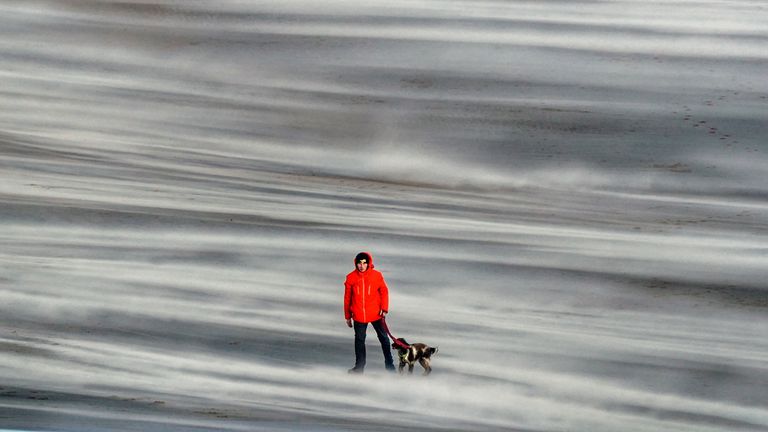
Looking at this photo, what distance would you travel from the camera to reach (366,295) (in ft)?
27.3

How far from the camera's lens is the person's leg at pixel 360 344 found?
8.44 metres

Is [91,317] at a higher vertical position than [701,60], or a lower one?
lower

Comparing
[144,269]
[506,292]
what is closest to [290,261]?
[144,269]

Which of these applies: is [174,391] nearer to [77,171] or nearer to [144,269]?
[144,269]

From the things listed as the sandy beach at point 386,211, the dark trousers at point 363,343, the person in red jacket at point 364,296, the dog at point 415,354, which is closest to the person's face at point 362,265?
the person in red jacket at point 364,296

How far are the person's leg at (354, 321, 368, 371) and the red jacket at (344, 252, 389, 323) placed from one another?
6 cm

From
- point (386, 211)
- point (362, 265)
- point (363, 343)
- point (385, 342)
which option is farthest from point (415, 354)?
point (386, 211)

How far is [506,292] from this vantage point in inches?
416

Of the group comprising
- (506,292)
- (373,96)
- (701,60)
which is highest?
(701,60)

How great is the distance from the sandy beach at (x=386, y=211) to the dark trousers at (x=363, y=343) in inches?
5.1

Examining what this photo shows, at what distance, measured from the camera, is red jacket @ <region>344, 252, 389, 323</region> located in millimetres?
8320

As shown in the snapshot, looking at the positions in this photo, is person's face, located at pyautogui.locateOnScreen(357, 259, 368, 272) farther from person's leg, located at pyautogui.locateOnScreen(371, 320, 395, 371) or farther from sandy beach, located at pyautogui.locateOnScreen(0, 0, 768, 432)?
sandy beach, located at pyautogui.locateOnScreen(0, 0, 768, 432)

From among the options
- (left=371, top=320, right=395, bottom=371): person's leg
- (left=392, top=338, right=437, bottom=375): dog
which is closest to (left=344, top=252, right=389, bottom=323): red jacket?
(left=371, top=320, right=395, bottom=371): person's leg

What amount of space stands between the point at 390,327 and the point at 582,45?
6336mm
